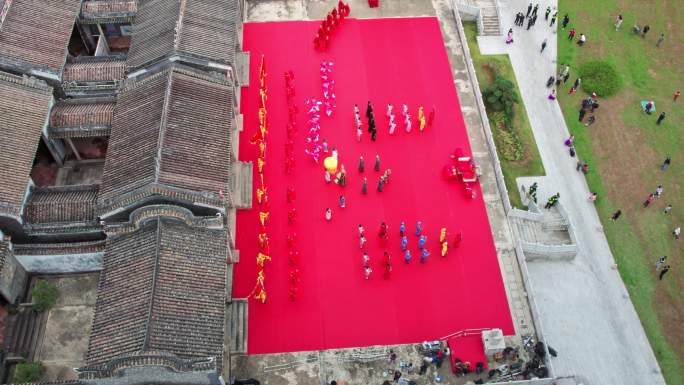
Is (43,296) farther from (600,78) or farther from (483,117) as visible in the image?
(600,78)

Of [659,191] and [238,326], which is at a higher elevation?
[659,191]

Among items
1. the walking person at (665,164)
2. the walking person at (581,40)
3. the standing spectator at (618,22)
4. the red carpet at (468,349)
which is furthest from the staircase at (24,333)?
the standing spectator at (618,22)

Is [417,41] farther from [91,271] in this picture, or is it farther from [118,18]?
[91,271]

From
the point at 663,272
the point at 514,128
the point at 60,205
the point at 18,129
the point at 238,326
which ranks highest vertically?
the point at 514,128

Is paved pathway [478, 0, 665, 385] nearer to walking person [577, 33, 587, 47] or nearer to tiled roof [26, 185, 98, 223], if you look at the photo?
walking person [577, 33, 587, 47]

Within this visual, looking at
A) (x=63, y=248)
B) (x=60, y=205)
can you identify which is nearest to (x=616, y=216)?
(x=63, y=248)

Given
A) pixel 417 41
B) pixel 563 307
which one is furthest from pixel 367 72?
pixel 563 307
